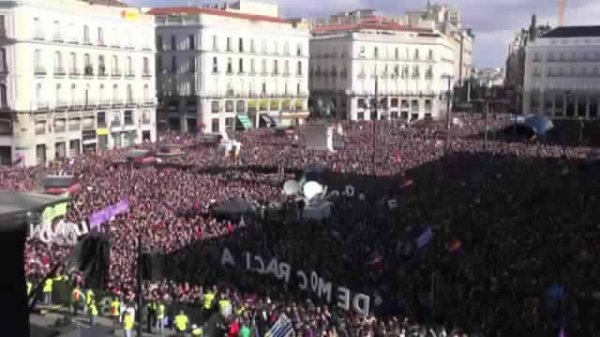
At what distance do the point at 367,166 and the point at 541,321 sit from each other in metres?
27.3

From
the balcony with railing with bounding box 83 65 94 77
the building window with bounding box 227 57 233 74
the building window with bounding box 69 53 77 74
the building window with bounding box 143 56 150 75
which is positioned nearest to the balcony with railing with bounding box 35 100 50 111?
the building window with bounding box 69 53 77 74

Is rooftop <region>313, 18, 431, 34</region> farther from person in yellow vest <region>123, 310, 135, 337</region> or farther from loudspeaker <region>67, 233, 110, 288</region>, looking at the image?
loudspeaker <region>67, 233, 110, 288</region>

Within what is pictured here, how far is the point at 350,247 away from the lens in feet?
81.1

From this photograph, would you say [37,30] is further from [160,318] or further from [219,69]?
[160,318]

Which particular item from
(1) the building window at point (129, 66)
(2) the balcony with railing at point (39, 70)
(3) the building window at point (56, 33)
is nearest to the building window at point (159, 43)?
(1) the building window at point (129, 66)

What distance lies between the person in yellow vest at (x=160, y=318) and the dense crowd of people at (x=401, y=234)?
83 cm

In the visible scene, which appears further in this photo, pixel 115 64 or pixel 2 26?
pixel 115 64

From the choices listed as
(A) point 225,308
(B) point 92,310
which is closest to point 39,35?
(B) point 92,310

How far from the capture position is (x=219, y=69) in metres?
80.4

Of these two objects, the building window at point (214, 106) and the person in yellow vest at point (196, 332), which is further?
the building window at point (214, 106)

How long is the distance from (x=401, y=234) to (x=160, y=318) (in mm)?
10839

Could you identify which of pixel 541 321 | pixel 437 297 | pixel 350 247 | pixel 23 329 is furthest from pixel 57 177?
pixel 23 329

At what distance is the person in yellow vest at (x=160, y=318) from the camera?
1822 centimetres

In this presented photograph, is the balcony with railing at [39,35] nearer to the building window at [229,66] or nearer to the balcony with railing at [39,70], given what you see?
the balcony with railing at [39,70]
